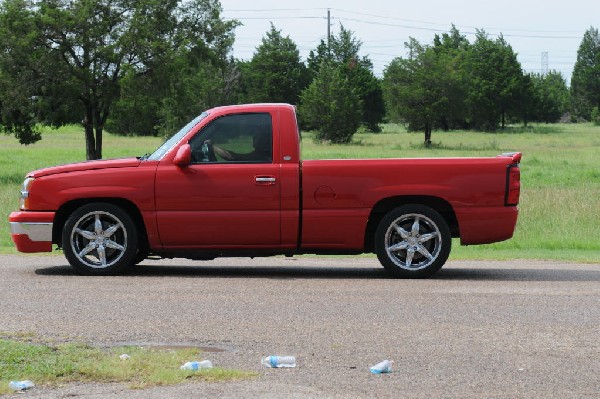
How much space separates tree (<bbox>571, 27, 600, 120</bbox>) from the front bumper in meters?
144

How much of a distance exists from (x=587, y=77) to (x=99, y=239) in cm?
14583

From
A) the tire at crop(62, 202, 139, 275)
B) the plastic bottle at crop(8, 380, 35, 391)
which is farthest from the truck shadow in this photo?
the plastic bottle at crop(8, 380, 35, 391)

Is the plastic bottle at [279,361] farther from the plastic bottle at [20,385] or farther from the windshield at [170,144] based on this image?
the windshield at [170,144]

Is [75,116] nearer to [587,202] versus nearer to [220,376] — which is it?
[587,202]

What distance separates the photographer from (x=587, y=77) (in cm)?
15012

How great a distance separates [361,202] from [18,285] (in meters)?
3.56

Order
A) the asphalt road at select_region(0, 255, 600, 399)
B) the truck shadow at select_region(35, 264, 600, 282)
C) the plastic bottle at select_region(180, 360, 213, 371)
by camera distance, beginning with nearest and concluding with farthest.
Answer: the asphalt road at select_region(0, 255, 600, 399) < the plastic bottle at select_region(180, 360, 213, 371) < the truck shadow at select_region(35, 264, 600, 282)

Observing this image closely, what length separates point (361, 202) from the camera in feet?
37.2

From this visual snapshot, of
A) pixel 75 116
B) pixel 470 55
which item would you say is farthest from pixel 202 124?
pixel 470 55

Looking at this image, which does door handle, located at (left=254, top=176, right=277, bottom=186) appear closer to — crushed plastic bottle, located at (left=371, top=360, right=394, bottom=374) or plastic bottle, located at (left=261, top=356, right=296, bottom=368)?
plastic bottle, located at (left=261, top=356, right=296, bottom=368)

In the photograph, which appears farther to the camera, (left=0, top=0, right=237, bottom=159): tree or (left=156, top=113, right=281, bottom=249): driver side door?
(left=0, top=0, right=237, bottom=159): tree

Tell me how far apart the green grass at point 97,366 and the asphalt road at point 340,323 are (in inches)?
6.2

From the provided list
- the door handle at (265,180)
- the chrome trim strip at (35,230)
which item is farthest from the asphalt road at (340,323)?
the door handle at (265,180)

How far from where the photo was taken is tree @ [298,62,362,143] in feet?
278
